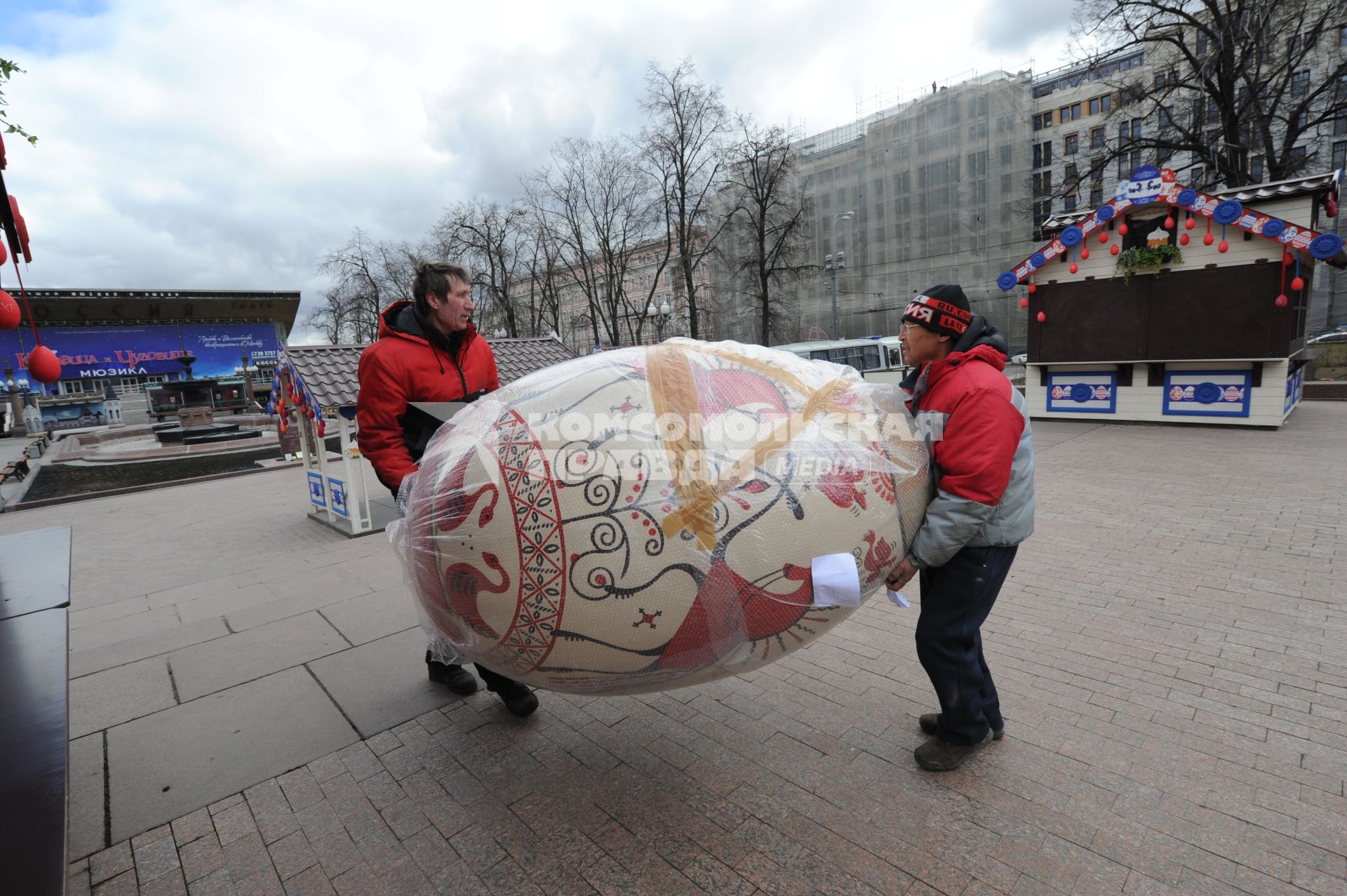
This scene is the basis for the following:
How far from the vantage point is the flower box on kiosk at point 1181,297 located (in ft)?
34.3

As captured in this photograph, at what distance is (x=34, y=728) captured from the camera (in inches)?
80.0

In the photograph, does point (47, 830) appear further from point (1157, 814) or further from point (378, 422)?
point (1157, 814)

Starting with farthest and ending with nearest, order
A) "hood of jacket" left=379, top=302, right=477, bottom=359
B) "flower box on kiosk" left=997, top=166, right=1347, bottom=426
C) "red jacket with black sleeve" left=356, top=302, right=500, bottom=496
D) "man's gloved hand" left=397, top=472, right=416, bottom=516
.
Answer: "flower box on kiosk" left=997, top=166, right=1347, bottom=426 < "hood of jacket" left=379, top=302, right=477, bottom=359 < "red jacket with black sleeve" left=356, top=302, right=500, bottom=496 < "man's gloved hand" left=397, top=472, right=416, bottom=516

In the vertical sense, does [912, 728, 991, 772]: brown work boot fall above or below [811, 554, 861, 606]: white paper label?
below

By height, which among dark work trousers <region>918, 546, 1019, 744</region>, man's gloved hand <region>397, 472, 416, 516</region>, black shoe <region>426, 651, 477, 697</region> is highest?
man's gloved hand <region>397, 472, 416, 516</region>

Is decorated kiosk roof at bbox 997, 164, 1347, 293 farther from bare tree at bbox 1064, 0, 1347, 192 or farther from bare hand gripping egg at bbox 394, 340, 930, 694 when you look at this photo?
bare hand gripping egg at bbox 394, 340, 930, 694

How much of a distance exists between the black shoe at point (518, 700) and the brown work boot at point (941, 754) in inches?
70.1

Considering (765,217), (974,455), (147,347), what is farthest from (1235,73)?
(147,347)

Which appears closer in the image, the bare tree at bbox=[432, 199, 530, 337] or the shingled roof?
the shingled roof

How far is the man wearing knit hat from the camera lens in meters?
2.24

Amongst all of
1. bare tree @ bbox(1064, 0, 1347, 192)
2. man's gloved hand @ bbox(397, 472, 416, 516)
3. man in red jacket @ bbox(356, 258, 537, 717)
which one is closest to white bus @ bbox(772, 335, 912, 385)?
bare tree @ bbox(1064, 0, 1347, 192)

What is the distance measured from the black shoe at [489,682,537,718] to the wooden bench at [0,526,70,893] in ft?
5.38

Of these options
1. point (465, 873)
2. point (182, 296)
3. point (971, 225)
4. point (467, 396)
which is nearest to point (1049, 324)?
point (467, 396)

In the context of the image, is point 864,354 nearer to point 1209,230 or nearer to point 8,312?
point 1209,230
